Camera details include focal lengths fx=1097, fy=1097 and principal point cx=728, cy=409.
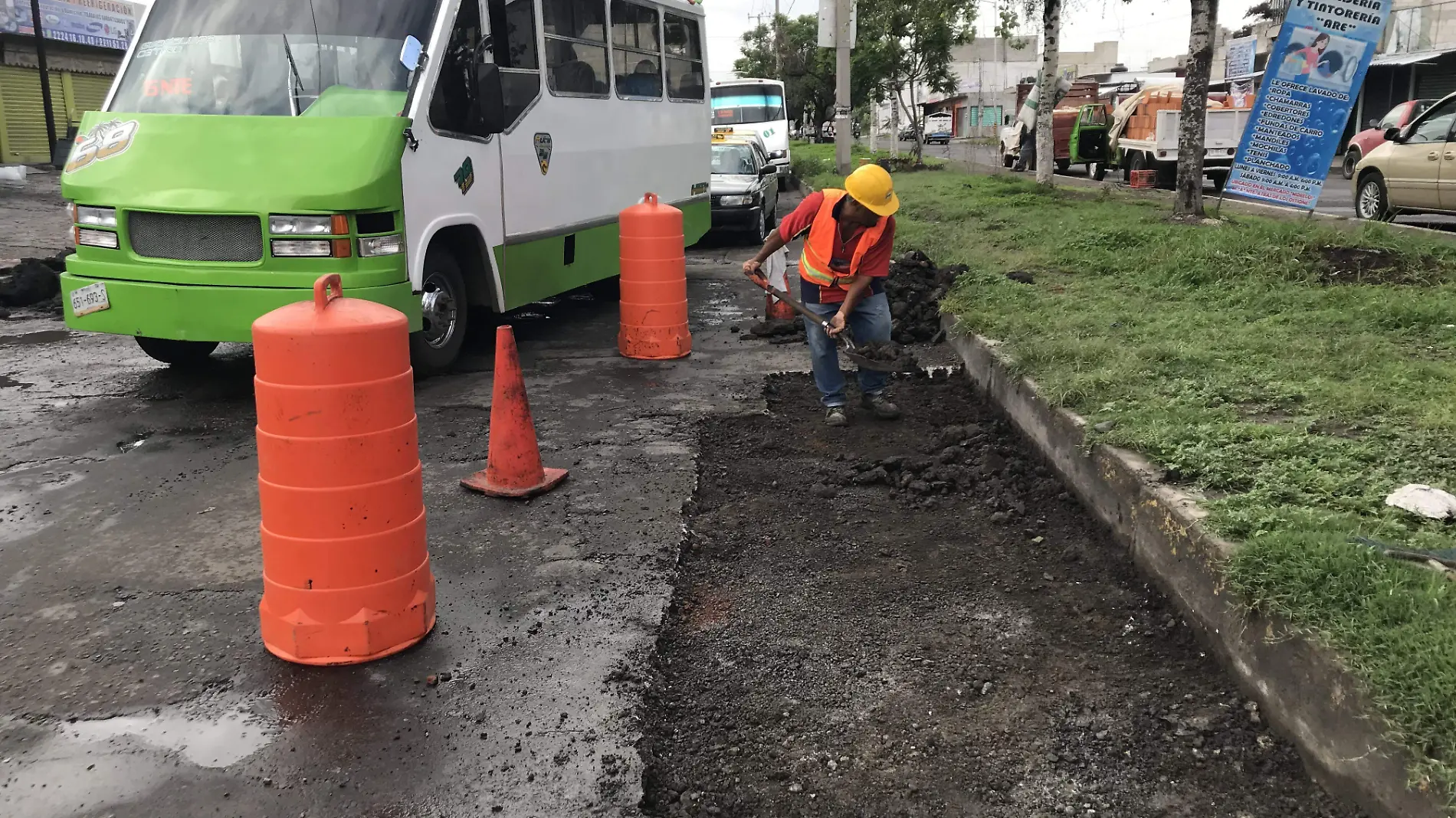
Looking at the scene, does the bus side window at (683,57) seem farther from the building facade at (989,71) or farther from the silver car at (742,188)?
the building facade at (989,71)

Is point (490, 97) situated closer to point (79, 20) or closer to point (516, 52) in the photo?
point (516, 52)

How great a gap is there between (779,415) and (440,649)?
319 cm

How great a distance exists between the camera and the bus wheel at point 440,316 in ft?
22.8

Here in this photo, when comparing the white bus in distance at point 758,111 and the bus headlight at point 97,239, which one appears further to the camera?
the white bus in distance at point 758,111

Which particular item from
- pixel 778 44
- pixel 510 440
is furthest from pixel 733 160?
pixel 778 44

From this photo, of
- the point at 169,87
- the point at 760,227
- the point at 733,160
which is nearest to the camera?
the point at 169,87

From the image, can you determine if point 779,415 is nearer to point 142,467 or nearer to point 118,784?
point 142,467

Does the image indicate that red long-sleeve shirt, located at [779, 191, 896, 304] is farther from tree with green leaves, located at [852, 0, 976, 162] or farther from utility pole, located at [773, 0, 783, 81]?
utility pole, located at [773, 0, 783, 81]

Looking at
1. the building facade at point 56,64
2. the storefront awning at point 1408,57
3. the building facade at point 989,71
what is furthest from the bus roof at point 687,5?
the building facade at point 989,71

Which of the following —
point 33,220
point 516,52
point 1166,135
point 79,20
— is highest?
point 79,20

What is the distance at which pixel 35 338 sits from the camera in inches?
331

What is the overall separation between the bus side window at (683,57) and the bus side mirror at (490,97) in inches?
144

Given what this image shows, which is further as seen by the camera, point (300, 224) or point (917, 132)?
point (917, 132)

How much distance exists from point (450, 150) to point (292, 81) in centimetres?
97
